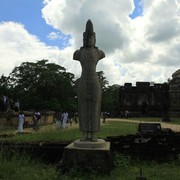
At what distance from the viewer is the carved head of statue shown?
8.02 m

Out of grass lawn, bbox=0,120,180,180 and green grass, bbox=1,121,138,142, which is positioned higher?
green grass, bbox=1,121,138,142

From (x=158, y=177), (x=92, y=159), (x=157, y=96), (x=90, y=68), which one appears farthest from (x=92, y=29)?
(x=157, y=96)

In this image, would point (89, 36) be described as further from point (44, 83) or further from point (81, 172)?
point (44, 83)

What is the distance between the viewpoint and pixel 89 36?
317 inches

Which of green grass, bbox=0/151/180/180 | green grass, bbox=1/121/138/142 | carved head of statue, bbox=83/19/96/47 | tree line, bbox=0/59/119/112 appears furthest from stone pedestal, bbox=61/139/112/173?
tree line, bbox=0/59/119/112

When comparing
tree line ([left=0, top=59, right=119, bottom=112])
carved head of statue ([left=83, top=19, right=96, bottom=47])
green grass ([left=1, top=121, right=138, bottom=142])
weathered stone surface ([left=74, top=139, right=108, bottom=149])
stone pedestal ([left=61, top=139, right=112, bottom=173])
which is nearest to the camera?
stone pedestal ([left=61, top=139, right=112, bottom=173])

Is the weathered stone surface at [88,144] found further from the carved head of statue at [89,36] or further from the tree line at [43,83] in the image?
the tree line at [43,83]

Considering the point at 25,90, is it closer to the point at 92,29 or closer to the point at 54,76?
the point at 54,76

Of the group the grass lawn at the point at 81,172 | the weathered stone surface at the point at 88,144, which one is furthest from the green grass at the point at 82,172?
the weathered stone surface at the point at 88,144

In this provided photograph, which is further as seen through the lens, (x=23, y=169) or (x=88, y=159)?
(x=23, y=169)

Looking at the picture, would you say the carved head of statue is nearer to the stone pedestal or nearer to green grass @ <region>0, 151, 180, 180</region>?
the stone pedestal

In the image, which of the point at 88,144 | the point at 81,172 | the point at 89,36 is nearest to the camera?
the point at 81,172

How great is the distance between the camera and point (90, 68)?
782cm

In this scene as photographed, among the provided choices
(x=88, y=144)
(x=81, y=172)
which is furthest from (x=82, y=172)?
(x=88, y=144)
